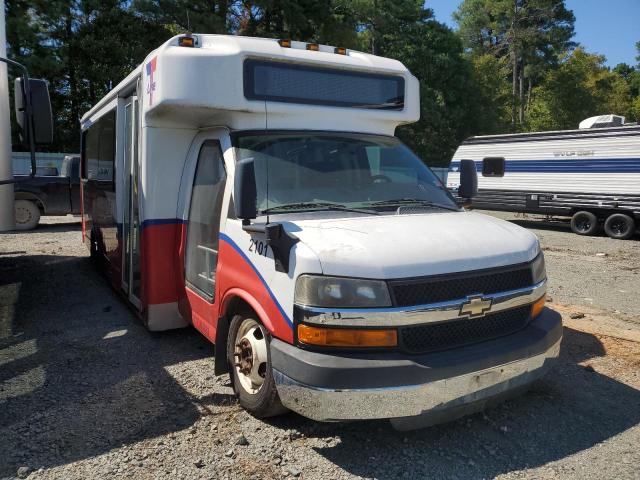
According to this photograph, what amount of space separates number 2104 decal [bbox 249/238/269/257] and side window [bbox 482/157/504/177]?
50.0 feet

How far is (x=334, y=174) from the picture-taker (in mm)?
4043

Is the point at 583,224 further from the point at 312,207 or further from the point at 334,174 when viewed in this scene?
the point at 312,207

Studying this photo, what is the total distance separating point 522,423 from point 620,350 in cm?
209

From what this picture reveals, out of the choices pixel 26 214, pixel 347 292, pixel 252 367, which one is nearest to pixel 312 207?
pixel 347 292

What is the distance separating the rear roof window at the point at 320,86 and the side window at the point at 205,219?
61 cm

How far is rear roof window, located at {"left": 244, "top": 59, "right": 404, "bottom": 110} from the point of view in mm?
4176

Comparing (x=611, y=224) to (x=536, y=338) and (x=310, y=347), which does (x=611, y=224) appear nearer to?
(x=536, y=338)

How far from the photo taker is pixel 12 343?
519 centimetres

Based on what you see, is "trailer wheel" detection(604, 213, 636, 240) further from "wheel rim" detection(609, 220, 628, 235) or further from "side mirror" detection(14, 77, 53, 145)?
"side mirror" detection(14, 77, 53, 145)

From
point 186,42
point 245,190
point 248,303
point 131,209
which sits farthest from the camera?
point 131,209

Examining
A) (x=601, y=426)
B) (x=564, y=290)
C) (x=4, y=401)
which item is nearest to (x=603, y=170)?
(x=564, y=290)

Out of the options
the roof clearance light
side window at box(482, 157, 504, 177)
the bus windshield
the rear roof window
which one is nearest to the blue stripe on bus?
side window at box(482, 157, 504, 177)

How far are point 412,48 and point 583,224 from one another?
2090 centimetres

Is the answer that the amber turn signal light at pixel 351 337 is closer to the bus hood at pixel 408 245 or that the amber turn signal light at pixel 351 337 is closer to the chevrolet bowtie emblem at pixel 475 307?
the bus hood at pixel 408 245
